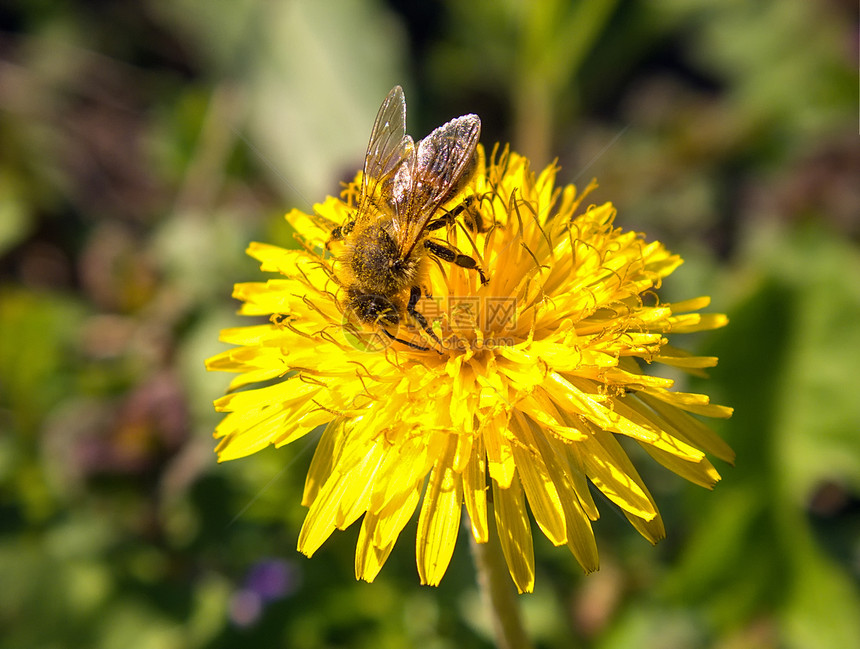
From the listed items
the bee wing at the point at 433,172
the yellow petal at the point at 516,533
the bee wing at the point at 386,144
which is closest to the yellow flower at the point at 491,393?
the yellow petal at the point at 516,533

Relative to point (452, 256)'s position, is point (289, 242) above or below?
below

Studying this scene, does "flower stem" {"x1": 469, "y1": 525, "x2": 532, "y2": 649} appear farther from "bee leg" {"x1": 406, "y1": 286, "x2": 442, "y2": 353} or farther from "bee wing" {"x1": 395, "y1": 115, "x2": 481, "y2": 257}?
"bee wing" {"x1": 395, "y1": 115, "x2": 481, "y2": 257}

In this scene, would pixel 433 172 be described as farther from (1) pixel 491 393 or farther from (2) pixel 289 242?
(2) pixel 289 242

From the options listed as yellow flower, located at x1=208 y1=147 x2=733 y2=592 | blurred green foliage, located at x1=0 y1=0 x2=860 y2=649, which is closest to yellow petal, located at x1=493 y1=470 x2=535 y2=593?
yellow flower, located at x1=208 y1=147 x2=733 y2=592

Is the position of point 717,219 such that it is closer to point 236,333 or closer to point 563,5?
point 563,5

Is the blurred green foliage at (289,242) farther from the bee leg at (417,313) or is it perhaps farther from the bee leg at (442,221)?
the bee leg at (442,221)

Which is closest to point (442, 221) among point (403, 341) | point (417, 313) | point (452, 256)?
point (452, 256)
